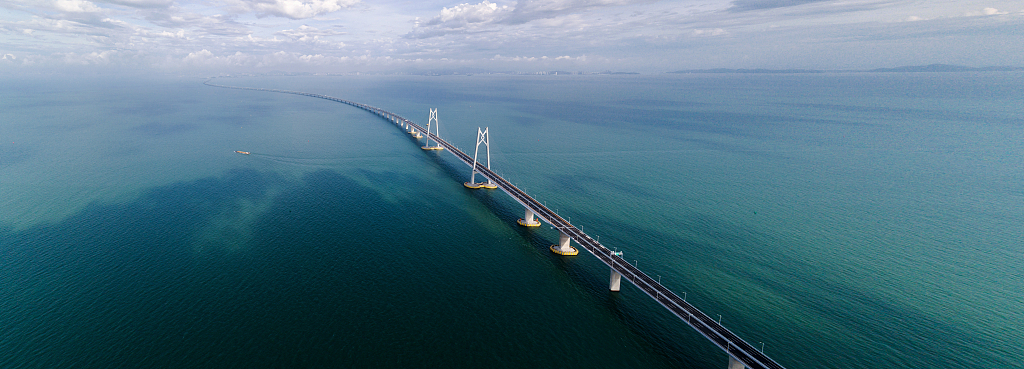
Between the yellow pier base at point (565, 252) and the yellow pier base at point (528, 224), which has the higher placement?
the yellow pier base at point (528, 224)

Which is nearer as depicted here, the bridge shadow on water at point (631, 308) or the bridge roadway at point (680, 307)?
the bridge roadway at point (680, 307)

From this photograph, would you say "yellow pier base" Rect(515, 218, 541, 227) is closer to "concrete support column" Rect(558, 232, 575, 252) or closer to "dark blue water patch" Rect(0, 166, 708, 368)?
"dark blue water patch" Rect(0, 166, 708, 368)

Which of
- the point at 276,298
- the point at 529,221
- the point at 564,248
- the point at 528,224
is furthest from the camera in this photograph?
the point at 528,224

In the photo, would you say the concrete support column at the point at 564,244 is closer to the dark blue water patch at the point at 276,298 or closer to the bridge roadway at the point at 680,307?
the bridge roadway at the point at 680,307

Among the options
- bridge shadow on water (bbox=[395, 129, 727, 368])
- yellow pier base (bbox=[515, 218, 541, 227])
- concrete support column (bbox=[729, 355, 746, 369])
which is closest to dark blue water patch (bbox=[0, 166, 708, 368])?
bridge shadow on water (bbox=[395, 129, 727, 368])

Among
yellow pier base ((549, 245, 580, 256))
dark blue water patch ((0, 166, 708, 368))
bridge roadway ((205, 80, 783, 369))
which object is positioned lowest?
dark blue water patch ((0, 166, 708, 368))

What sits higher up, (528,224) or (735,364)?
(528,224)

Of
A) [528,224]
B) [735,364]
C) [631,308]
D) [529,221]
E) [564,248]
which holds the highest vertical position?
[529,221]

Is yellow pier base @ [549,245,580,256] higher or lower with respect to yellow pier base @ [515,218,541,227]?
lower

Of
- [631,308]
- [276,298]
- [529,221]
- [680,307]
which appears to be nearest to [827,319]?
[680,307]

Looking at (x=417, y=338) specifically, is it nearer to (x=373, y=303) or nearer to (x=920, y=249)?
(x=373, y=303)

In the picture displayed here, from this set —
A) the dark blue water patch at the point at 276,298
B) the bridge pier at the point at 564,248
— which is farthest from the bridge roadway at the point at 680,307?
the dark blue water patch at the point at 276,298

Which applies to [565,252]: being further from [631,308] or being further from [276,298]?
[276,298]

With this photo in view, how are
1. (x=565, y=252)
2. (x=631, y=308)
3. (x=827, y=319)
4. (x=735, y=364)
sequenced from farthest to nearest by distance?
(x=565, y=252) < (x=631, y=308) < (x=827, y=319) < (x=735, y=364)
